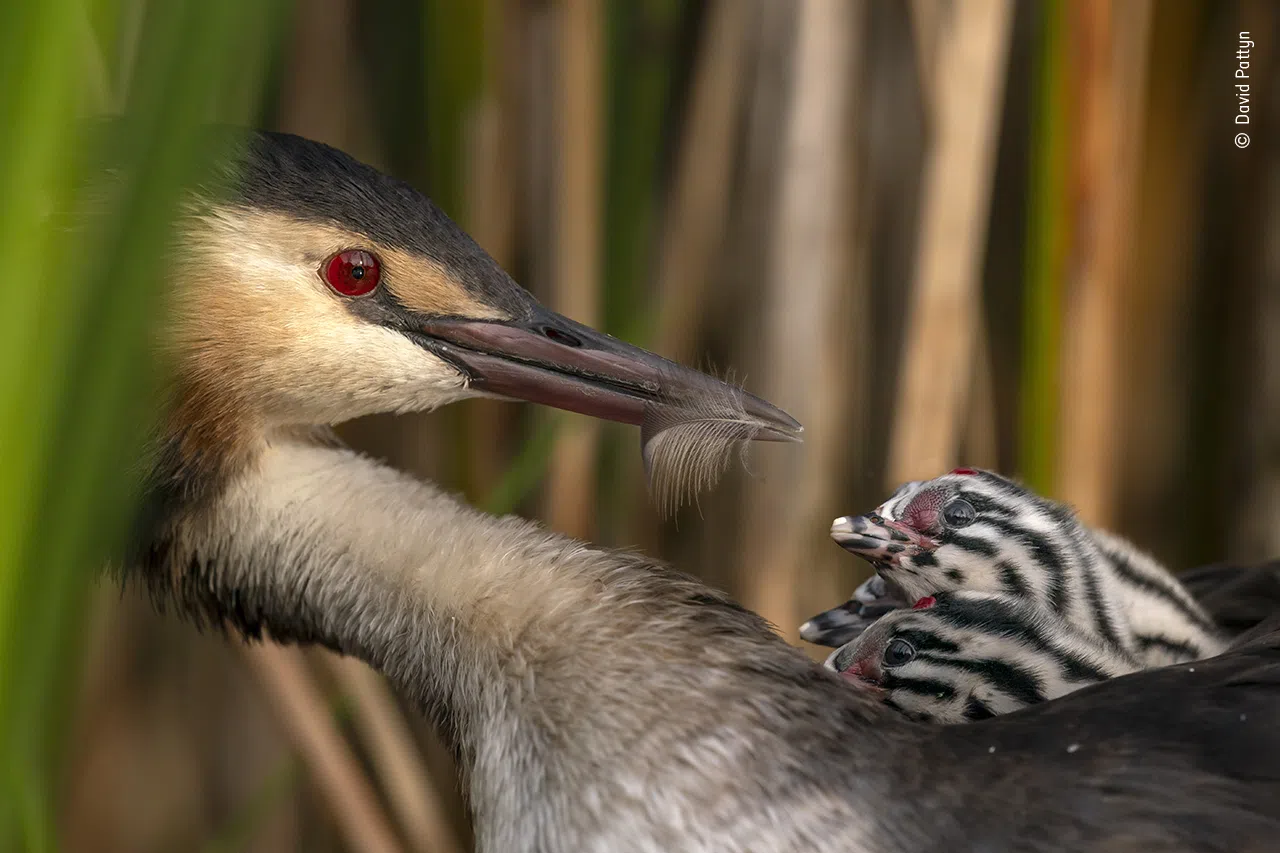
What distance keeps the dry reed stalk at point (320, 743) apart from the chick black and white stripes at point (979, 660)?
112cm

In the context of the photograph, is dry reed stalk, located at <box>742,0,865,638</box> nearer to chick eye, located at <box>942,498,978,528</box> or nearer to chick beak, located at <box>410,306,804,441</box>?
chick eye, located at <box>942,498,978,528</box>

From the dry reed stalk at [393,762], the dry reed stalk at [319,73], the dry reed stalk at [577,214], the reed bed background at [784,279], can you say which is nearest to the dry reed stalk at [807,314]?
the reed bed background at [784,279]

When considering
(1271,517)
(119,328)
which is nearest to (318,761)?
(119,328)

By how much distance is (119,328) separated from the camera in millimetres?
786

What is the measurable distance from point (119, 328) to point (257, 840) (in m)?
2.14

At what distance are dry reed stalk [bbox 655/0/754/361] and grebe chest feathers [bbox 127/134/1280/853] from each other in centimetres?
103

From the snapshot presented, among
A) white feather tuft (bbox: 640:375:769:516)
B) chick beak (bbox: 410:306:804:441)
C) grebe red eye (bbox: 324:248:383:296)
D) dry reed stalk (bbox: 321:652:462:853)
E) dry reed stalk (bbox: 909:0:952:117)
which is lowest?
dry reed stalk (bbox: 321:652:462:853)

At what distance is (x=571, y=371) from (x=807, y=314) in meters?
0.96

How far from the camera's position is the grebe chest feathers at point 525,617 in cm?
119

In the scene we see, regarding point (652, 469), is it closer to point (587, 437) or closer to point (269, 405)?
point (269, 405)

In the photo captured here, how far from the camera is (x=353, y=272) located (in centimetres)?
147

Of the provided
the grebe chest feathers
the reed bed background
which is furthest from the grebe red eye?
the reed bed background

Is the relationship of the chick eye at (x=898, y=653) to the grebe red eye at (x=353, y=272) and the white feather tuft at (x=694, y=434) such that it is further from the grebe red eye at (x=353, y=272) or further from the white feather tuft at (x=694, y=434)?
the grebe red eye at (x=353, y=272)

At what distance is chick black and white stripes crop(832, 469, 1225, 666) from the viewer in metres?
1.53
